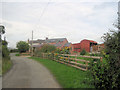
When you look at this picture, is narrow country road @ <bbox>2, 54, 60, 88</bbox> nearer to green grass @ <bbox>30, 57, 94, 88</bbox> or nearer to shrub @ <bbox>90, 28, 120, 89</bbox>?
green grass @ <bbox>30, 57, 94, 88</bbox>

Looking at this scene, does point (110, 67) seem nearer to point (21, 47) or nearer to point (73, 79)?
point (73, 79)

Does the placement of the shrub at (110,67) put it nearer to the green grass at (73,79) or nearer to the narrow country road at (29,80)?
the green grass at (73,79)

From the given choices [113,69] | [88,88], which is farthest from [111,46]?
[88,88]

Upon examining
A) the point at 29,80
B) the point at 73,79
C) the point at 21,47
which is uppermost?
the point at 21,47

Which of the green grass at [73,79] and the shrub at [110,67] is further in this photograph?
the green grass at [73,79]

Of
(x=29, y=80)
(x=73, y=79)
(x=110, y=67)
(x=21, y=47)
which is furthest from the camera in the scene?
(x=21, y=47)

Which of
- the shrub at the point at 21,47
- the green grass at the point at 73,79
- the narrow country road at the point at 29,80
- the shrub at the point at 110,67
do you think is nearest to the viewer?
the shrub at the point at 110,67

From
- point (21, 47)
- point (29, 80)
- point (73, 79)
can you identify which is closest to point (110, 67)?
point (73, 79)

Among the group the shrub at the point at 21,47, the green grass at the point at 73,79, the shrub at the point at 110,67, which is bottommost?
the green grass at the point at 73,79

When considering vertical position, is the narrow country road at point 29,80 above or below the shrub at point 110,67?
below

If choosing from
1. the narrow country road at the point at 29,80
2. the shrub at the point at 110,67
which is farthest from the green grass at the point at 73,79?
the shrub at the point at 110,67

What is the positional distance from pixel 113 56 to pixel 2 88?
4611 millimetres

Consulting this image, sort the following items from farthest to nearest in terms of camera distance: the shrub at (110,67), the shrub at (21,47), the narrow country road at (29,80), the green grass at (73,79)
A: the shrub at (21,47) < the narrow country road at (29,80) < the green grass at (73,79) < the shrub at (110,67)

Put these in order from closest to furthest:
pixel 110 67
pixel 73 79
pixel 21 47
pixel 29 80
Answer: pixel 110 67
pixel 73 79
pixel 29 80
pixel 21 47
